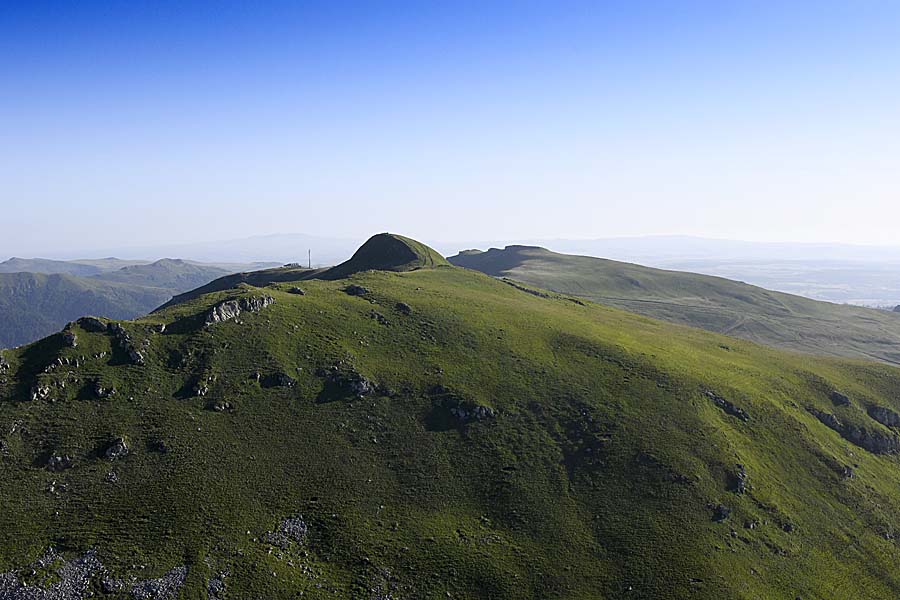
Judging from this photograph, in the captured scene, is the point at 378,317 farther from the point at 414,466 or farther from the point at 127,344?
the point at 127,344

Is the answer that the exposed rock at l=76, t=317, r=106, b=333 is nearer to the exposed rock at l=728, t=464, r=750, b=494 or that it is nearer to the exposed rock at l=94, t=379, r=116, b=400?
the exposed rock at l=94, t=379, r=116, b=400

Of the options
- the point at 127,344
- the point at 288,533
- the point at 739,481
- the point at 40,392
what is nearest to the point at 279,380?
the point at 127,344

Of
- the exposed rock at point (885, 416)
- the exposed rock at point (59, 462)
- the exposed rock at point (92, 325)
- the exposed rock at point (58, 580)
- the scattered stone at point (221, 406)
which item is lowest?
the exposed rock at point (58, 580)

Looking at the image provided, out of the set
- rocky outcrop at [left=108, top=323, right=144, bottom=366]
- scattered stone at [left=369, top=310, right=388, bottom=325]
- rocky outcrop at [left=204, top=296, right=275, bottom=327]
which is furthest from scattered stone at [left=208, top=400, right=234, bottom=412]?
scattered stone at [left=369, top=310, right=388, bottom=325]

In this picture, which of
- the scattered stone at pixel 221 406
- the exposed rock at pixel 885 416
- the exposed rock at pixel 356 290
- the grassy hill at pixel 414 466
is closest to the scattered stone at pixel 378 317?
the grassy hill at pixel 414 466

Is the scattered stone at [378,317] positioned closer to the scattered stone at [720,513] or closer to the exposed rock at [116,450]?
the exposed rock at [116,450]

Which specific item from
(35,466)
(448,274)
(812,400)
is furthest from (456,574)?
(448,274)
